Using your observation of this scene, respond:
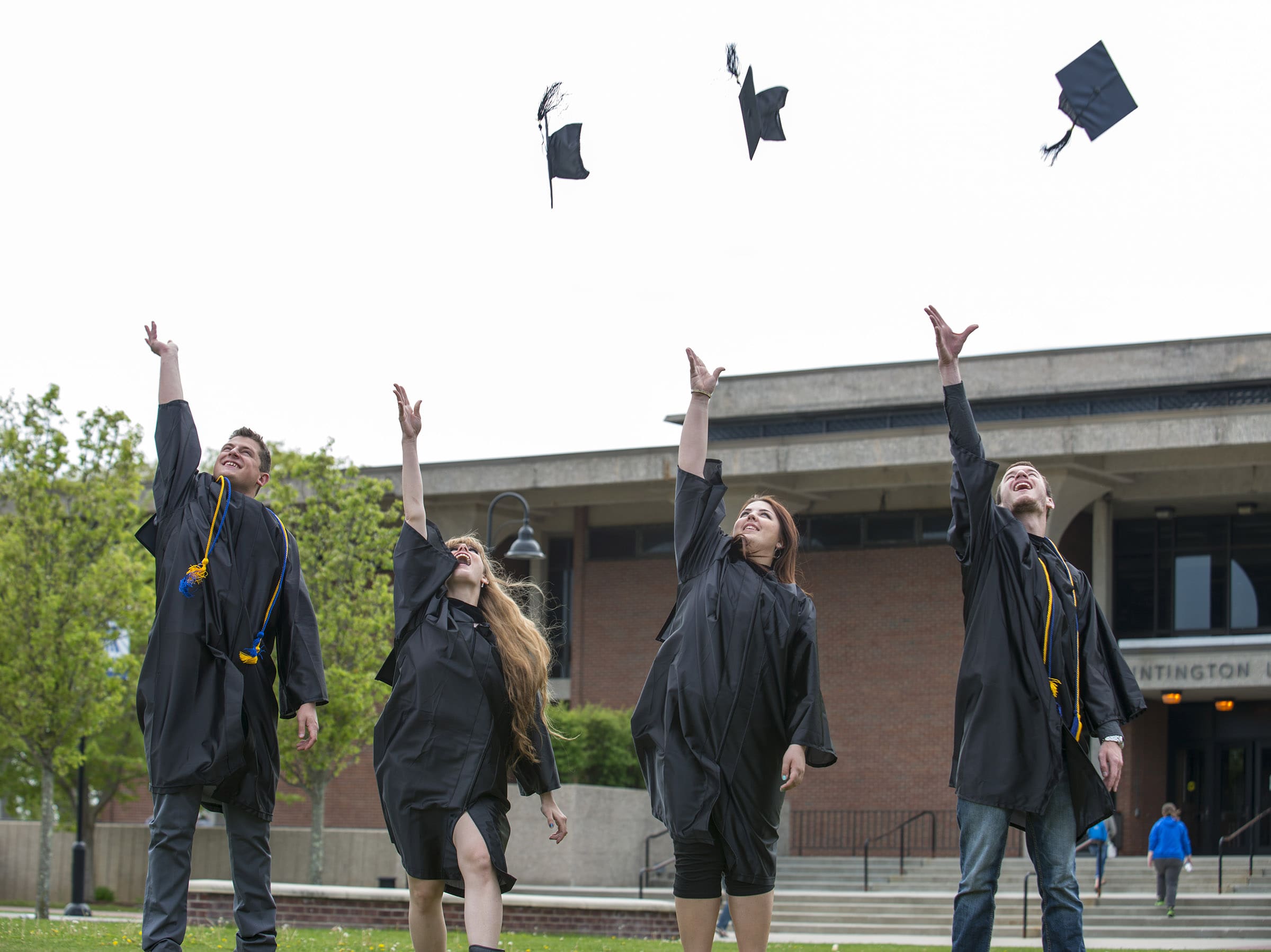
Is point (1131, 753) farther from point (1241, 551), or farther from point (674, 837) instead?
point (674, 837)

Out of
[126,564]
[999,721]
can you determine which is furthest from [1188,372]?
[999,721]

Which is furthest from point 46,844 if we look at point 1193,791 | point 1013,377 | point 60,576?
point 1193,791

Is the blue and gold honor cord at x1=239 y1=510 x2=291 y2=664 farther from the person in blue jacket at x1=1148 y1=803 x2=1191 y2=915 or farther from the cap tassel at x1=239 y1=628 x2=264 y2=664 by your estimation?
the person in blue jacket at x1=1148 y1=803 x2=1191 y2=915

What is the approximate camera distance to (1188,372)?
30.3 m

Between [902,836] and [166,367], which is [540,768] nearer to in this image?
[166,367]

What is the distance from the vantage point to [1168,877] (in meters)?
20.5

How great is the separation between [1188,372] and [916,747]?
29.8ft

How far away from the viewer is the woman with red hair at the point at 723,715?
19.7ft

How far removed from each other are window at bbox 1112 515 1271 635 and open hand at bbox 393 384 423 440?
25.9m

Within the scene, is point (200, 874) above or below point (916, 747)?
below

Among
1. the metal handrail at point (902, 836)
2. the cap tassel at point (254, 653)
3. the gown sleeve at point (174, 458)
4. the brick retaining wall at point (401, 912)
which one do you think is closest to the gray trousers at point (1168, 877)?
the metal handrail at point (902, 836)

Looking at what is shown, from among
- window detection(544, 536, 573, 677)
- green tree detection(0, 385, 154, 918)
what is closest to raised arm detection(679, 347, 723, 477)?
green tree detection(0, 385, 154, 918)

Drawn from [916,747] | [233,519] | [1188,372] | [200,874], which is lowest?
[200,874]

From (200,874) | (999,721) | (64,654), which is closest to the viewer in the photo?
(999,721)
